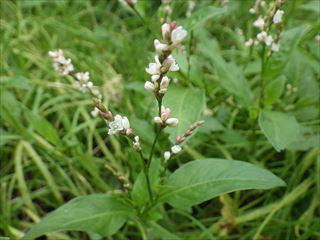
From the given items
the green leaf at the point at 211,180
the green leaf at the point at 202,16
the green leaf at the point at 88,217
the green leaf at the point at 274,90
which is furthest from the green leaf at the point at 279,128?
the green leaf at the point at 88,217

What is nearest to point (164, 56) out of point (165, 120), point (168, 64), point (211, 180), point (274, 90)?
point (168, 64)

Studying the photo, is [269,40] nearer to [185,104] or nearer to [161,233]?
[185,104]

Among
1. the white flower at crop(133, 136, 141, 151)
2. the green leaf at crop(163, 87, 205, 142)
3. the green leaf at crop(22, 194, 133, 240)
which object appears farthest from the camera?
the green leaf at crop(163, 87, 205, 142)

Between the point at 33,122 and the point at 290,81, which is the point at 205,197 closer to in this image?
the point at 33,122

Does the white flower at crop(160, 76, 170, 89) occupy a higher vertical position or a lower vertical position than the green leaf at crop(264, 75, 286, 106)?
higher

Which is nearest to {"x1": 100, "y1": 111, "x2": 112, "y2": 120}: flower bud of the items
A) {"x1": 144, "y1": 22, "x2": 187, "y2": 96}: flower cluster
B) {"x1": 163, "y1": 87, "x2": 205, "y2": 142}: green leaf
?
{"x1": 144, "y1": 22, "x2": 187, "y2": 96}: flower cluster

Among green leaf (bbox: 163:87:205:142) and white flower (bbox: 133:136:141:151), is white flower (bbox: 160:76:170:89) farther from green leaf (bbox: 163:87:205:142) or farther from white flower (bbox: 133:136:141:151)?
green leaf (bbox: 163:87:205:142)
